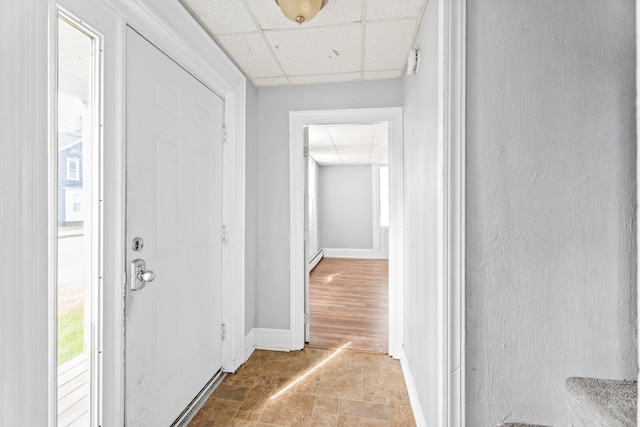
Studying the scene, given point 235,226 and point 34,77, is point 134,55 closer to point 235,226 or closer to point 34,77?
point 34,77

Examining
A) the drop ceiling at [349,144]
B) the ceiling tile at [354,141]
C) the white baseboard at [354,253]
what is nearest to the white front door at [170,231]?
the drop ceiling at [349,144]

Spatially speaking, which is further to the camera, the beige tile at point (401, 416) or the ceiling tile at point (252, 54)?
the ceiling tile at point (252, 54)

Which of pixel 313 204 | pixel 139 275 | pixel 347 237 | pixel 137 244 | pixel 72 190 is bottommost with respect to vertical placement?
pixel 347 237

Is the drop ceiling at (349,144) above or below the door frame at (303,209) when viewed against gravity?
above

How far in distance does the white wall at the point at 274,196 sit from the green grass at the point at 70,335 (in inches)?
57.6

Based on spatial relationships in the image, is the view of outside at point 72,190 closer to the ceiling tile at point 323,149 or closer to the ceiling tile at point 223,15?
the ceiling tile at point 223,15

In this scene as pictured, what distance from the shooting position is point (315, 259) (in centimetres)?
609

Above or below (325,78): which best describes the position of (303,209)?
below

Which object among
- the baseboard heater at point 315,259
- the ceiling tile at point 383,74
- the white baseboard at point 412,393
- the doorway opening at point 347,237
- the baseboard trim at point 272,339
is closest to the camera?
the white baseboard at point 412,393

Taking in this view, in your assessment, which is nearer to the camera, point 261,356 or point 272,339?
point 261,356

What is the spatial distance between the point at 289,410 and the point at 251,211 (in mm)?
1408

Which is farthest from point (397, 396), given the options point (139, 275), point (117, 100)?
point (117, 100)

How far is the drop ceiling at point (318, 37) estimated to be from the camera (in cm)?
147

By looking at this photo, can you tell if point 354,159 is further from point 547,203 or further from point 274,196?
point 547,203
